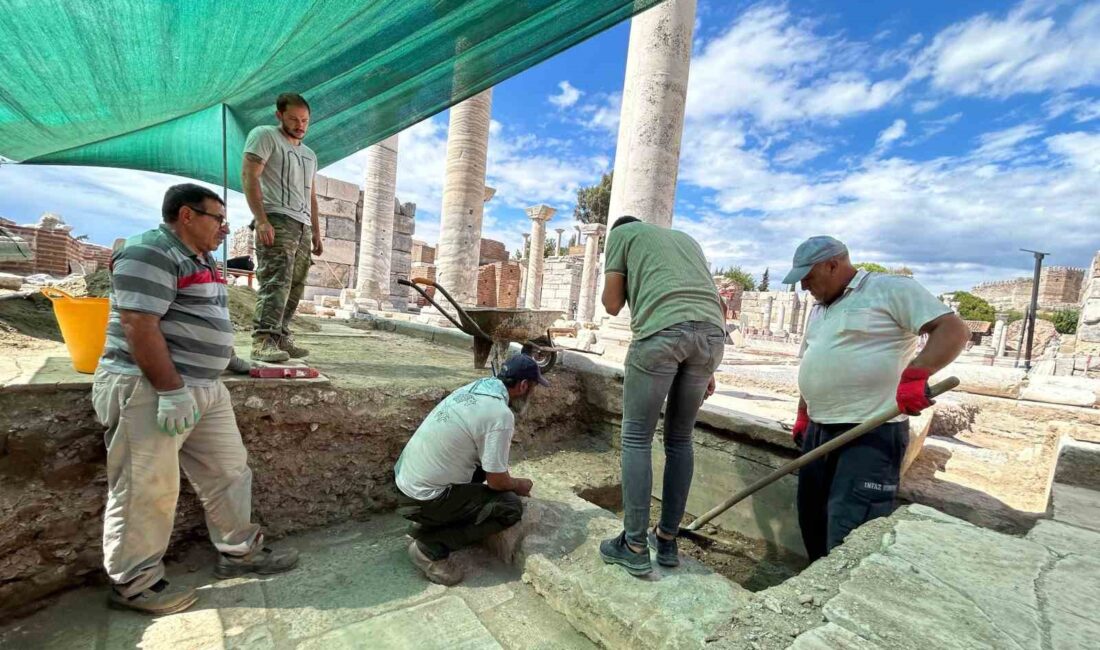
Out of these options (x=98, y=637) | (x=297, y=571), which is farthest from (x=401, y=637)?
(x=98, y=637)

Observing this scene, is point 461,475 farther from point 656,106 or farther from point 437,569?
point 656,106

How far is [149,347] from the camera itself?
5.41ft

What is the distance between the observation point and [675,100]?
231 inches

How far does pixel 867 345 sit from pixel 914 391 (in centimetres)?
29

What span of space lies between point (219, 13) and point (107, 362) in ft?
6.33

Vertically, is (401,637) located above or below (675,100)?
below

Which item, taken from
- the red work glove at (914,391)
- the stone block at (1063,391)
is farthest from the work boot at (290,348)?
the stone block at (1063,391)

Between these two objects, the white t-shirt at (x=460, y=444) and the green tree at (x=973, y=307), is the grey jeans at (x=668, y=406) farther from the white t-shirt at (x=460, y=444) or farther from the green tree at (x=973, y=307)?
the green tree at (x=973, y=307)

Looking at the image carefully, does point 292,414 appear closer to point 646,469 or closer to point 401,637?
point 401,637

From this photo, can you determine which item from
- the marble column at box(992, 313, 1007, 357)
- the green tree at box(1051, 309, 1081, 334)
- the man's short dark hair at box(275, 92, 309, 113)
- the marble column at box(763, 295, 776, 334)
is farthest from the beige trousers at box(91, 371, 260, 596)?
the green tree at box(1051, 309, 1081, 334)

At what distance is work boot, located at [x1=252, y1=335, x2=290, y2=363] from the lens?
2828 millimetres

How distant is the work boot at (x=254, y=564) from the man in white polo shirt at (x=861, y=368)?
251 centimetres

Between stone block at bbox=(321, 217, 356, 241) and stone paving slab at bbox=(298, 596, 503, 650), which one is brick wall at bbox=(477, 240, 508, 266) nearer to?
stone block at bbox=(321, 217, 356, 241)

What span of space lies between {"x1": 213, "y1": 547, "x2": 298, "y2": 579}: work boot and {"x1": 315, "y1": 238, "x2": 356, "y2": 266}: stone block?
40.9 feet
